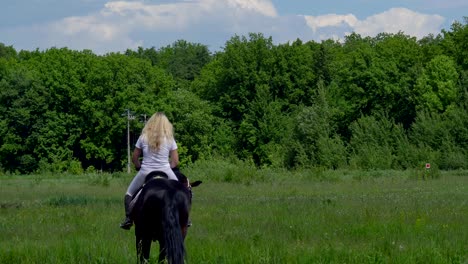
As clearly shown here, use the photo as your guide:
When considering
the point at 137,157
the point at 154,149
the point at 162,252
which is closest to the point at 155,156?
the point at 154,149

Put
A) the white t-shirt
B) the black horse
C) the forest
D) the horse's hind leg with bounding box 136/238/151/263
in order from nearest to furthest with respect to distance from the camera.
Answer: the black horse < the horse's hind leg with bounding box 136/238/151/263 < the white t-shirt < the forest

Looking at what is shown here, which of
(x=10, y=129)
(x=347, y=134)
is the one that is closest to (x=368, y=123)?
(x=347, y=134)

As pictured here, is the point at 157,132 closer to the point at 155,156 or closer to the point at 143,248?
the point at 155,156

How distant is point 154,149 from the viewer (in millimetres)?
10633

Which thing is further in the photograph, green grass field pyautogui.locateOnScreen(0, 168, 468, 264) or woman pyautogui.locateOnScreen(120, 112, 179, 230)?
green grass field pyautogui.locateOnScreen(0, 168, 468, 264)

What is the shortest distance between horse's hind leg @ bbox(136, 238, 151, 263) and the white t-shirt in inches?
35.3

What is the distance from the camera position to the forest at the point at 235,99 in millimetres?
85062

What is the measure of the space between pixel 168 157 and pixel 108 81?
283 feet

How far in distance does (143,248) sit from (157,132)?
1.44 m

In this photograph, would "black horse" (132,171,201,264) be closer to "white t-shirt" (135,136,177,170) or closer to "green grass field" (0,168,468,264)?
"white t-shirt" (135,136,177,170)

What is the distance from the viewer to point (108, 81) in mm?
96000

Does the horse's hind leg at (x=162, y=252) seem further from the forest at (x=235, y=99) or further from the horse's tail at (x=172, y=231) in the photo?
the forest at (x=235, y=99)

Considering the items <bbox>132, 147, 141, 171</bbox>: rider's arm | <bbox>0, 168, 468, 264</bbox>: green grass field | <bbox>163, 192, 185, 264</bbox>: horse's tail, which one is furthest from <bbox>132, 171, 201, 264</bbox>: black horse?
<bbox>0, 168, 468, 264</bbox>: green grass field

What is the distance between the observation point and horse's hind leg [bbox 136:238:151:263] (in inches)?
410
